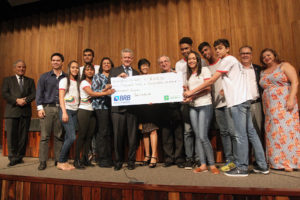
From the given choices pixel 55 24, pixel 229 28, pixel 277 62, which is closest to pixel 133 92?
pixel 277 62

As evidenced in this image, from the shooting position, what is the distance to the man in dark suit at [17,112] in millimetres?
2754

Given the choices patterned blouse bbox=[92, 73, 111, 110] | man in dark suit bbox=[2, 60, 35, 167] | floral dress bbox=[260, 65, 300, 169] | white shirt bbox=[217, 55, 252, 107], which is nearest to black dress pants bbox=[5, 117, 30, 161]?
man in dark suit bbox=[2, 60, 35, 167]

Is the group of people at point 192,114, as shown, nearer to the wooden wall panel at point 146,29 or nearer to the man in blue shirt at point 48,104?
the man in blue shirt at point 48,104

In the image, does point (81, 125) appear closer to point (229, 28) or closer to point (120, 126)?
point (120, 126)

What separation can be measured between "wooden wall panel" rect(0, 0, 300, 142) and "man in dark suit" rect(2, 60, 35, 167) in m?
1.74

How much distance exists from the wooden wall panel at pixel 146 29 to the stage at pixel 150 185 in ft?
7.95

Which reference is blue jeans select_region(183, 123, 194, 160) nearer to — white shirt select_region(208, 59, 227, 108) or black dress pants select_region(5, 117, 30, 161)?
white shirt select_region(208, 59, 227, 108)

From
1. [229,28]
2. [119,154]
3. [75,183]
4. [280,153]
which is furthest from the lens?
[229,28]

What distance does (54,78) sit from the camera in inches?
101

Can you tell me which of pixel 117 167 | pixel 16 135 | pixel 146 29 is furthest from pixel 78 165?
pixel 146 29

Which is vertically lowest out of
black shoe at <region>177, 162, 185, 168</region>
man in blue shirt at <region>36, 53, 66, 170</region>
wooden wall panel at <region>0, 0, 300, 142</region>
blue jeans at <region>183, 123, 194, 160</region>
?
black shoe at <region>177, 162, 185, 168</region>

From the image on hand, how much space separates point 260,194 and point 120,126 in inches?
60.7

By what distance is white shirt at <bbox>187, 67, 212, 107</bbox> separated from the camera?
207 centimetres

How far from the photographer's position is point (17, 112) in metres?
2.78
